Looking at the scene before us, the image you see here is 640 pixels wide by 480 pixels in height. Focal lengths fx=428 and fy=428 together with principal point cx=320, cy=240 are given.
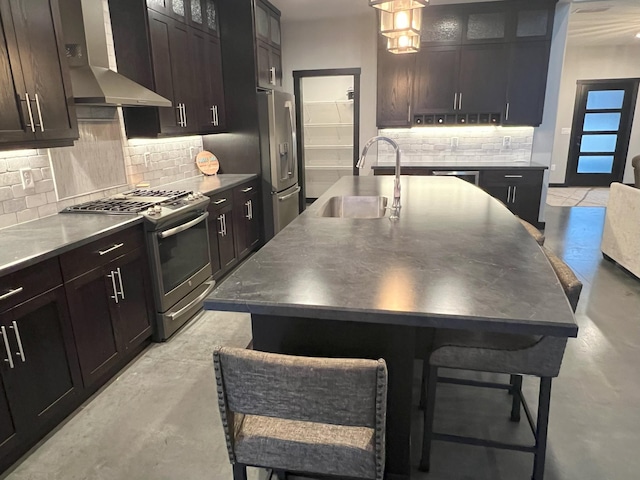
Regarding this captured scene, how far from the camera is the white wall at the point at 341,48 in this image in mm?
5699

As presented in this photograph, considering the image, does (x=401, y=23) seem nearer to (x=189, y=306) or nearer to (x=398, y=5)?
(x=398, y=5)

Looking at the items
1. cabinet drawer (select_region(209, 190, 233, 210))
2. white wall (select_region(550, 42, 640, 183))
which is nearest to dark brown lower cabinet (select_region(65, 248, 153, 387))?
cabinet drawer (select_region(209, 190, 233, 210))

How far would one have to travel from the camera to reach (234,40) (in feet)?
14.4

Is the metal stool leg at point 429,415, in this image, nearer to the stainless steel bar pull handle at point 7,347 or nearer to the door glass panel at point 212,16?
the stainless steel bar pull handle at point 7,347

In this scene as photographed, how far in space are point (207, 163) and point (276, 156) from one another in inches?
29.0

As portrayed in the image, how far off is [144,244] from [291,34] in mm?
4368

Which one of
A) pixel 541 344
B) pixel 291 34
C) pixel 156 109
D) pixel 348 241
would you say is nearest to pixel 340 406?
pixel 541 344

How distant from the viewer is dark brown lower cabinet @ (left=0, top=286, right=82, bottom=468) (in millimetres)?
1788

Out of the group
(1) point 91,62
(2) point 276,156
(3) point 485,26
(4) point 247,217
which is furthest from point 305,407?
(3) point 485,26

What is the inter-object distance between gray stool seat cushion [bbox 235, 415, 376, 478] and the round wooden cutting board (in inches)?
144

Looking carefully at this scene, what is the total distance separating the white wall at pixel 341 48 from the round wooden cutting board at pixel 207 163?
7.15 ft

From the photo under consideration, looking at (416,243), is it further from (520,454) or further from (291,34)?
(291,34)

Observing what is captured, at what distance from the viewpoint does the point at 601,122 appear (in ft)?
28.3

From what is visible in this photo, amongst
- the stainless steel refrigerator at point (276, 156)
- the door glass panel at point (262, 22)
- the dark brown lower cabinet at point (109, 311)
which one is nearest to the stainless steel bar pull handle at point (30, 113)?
the dark brown lower cabinet at point (109, 311)
